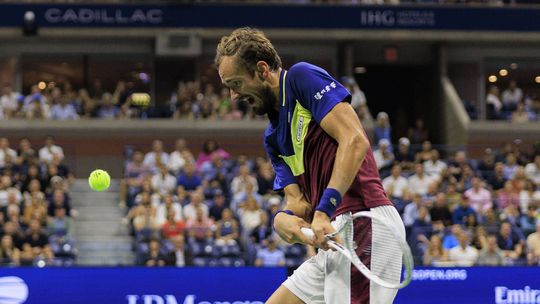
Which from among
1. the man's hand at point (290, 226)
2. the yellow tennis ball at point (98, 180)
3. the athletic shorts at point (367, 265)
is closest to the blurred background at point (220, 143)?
the yellow tennis ball at point (98, 180)

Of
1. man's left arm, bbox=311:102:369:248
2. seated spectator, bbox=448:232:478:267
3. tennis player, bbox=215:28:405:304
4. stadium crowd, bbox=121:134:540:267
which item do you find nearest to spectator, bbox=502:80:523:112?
stadium crowd, bbox=121:134:540:267

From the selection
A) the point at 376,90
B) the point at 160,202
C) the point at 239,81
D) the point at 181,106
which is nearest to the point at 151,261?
the point at 160,202

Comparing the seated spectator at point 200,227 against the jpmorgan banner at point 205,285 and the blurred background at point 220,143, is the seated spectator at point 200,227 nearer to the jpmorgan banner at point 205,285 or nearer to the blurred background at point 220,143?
the blurred background at point 220,143

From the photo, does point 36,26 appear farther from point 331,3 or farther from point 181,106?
point 331,3

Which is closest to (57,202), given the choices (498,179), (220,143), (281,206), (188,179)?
(188,179)

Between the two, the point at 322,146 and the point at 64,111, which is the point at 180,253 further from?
the point at 322,146

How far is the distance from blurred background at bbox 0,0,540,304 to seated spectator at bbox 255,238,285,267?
3cm

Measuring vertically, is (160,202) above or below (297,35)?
below

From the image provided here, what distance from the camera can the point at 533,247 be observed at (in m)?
15.5

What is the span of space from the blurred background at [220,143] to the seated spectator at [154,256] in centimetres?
2

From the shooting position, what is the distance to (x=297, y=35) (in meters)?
23.8

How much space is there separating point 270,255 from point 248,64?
1031 cm

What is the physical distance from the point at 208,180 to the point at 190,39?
6685 millimetres

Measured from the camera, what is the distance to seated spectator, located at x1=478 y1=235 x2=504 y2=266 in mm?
15234
